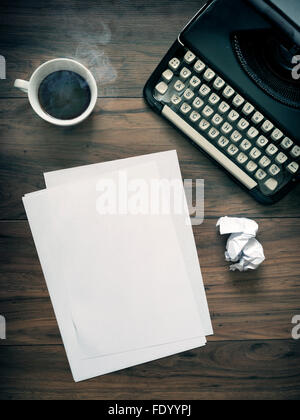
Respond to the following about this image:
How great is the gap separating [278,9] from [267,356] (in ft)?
2.05

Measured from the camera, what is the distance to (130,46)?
73 cm

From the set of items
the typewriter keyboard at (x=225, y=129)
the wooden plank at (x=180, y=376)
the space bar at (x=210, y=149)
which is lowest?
the wooden plank at (x=180, y=376)

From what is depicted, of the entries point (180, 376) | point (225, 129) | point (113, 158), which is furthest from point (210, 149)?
point (180, 376)

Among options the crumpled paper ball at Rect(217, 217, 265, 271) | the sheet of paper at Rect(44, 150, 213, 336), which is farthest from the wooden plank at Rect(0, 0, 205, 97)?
the crumpled paper ball at Rect(217, 217, 265, 271)

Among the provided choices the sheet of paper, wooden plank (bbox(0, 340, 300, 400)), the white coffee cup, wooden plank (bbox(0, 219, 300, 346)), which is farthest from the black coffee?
wooden plank (bbox(0, 340, 300, 400))

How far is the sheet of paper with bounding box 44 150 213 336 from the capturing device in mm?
722

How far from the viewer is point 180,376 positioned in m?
0.74

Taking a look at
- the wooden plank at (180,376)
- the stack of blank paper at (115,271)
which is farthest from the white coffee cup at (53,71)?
the wooden plank at (180,376)

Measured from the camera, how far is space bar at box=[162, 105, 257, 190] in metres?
0.70

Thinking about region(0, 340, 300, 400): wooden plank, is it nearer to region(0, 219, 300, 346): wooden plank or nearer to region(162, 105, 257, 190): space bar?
region(0, 219, 300, 346): wooden plank

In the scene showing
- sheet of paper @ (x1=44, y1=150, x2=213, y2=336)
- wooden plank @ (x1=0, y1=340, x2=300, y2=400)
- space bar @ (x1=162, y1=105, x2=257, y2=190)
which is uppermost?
space bar @ (x1=162, y1=105, x2=257, y2=190)

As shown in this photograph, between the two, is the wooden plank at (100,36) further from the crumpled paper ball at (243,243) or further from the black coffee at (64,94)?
the crumpled paper ball at (243,243)

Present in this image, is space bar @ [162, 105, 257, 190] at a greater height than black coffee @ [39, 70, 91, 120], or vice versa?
space bar @ [162, 105, 257, 190]

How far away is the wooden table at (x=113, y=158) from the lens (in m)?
0.72
